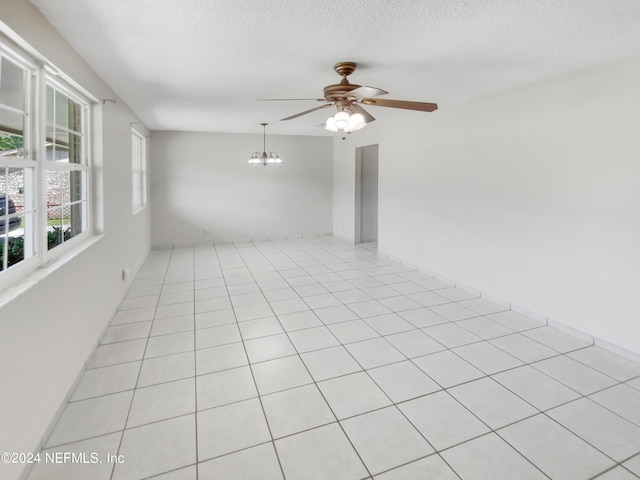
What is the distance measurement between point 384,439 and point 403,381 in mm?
583

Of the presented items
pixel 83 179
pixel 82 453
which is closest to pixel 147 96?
pixel 83 179

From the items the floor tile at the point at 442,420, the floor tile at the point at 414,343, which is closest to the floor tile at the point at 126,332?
the floor tile at the point at 414,343

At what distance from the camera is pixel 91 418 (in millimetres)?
2025

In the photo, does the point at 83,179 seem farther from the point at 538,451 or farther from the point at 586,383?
the point at 586,383

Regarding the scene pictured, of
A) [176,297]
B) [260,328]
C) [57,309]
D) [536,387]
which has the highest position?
[57,309]

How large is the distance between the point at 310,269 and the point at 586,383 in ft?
11.7

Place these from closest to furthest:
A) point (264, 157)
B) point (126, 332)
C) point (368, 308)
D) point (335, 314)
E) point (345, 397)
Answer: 1. point (345, 397)
2. point (126, 332)
3. point (335, 314)
4. point (368, 308)
5. point (264, 157)

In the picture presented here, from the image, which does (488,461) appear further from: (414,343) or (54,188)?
(54,188)

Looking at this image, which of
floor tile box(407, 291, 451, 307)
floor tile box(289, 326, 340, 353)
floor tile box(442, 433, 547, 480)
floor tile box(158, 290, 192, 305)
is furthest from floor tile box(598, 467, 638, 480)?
floor tile box(158, 290, 192, 305)

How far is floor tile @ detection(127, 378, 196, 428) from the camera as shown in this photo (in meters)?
2.04

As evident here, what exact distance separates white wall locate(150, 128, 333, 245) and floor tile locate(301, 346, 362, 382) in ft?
16.2

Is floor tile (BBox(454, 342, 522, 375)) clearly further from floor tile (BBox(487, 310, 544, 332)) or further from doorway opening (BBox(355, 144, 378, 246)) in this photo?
doorway opening (BBox(355, 144, 378, 246))

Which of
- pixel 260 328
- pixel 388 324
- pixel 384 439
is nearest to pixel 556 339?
pixel 388 324

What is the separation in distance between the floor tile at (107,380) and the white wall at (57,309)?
0.08 m
